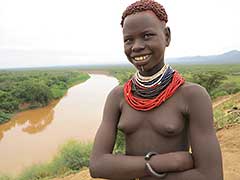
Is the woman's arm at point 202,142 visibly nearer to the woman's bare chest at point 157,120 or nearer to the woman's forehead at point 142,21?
the woman's bare chest at point 157,120

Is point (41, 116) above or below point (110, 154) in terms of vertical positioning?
below

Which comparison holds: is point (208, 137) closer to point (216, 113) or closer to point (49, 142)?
point (216, 113)

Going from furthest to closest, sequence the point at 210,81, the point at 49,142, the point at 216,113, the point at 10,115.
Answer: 1. the point at 10,115
2. the point at 210,81
3. the point at 49,142
4. the point at 216,113

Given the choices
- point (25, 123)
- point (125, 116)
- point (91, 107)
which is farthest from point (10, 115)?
point (125, 116)

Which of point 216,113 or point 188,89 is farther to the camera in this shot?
point 216,113

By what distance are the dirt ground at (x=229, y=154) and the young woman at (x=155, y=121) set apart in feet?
17.2

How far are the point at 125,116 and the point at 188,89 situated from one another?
13.2 inches

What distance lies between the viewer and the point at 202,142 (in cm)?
129

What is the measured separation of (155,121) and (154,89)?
0.51ft

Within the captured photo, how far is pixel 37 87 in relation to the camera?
1046 inches

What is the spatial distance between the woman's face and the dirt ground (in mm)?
5395

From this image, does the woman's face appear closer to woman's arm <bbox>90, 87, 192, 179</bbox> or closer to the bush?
woman's arm <bbox>90, 87, 192, 179</bbox>

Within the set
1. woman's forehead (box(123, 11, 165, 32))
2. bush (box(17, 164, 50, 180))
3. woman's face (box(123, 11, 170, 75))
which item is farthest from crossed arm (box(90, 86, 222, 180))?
bush (box(17, 164, 50, 180))

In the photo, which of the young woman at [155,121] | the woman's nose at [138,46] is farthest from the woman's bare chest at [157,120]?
the woman's nose at [138,46]
